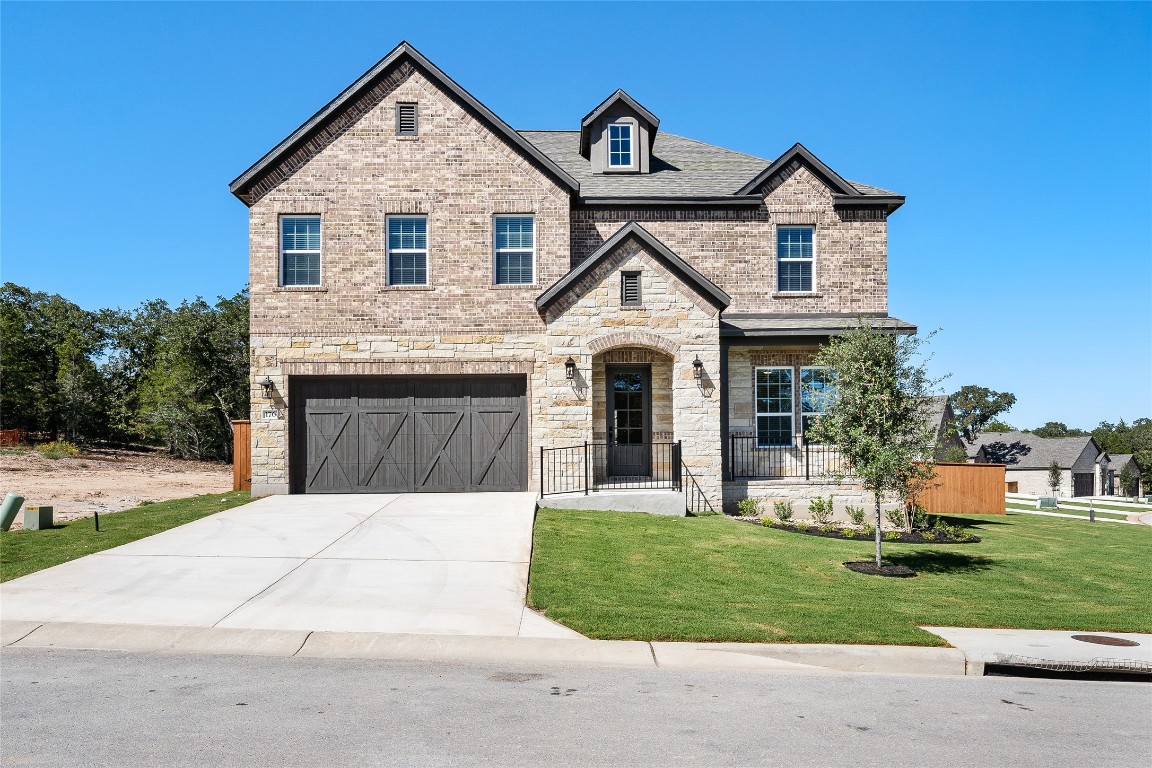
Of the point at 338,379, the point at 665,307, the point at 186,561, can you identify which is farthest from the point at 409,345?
the point at 186,561

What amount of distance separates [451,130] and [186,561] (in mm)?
11269

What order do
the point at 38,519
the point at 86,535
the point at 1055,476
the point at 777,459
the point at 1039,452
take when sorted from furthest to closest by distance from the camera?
the point at 1039,452 < the point at 1055,476 < the point at 777,459 < the point at 38,519 < the point at 86,535

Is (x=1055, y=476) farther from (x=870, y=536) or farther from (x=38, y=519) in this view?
(x=38, y=519)

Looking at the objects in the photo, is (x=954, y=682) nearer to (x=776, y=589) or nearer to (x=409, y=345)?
(x=776, y=589)

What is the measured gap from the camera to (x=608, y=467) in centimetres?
1809

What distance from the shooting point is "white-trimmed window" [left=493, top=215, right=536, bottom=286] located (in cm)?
1783

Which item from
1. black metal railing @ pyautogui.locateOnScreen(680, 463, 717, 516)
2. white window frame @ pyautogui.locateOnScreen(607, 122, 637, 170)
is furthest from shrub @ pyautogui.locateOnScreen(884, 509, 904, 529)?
white window frame @ pyautogui.locateOnScreen(607, 122, 637, 170)

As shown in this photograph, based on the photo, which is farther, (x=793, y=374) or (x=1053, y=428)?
(x=1053, y=428)

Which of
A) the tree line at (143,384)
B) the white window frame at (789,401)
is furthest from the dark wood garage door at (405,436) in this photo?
the tree line at (143,384)

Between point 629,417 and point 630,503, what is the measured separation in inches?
Result: 132

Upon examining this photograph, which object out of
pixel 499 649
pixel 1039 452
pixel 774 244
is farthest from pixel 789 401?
pixel 1039 452

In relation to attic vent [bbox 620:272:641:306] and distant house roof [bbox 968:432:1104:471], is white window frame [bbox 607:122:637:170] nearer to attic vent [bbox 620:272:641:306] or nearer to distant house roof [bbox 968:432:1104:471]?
attic vent [bbox 620:272:641:306]

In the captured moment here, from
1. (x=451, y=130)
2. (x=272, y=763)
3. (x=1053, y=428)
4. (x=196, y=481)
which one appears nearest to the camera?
(x=272, y=763)

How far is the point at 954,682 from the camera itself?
23.1 feet
